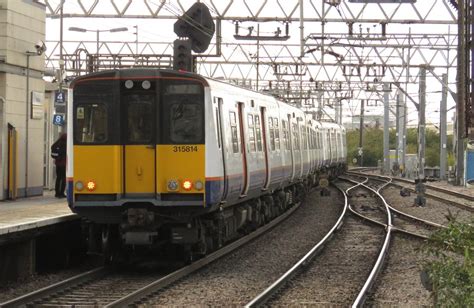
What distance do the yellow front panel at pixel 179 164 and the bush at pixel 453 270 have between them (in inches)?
142

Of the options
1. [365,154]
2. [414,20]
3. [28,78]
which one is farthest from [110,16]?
[365,154]

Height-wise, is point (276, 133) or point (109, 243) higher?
point (276, 133)

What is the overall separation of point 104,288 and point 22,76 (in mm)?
8166

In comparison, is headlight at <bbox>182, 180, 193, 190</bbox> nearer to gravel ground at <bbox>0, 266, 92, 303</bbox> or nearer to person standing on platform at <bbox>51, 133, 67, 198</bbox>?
gravel ground at <bbox>0, 266, 92, 303</bbox>

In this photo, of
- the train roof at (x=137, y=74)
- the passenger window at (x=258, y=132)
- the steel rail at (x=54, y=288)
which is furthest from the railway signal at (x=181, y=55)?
the steel rail at (x=54, y=288)

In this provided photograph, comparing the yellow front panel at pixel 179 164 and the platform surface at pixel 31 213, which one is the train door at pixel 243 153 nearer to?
the yellow front panel at pixel 179 164

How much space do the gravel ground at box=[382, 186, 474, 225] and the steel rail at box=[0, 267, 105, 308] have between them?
10007 mm

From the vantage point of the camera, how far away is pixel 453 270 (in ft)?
26.5

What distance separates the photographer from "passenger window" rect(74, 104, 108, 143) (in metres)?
11.5

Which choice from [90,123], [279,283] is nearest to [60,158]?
[90,123]

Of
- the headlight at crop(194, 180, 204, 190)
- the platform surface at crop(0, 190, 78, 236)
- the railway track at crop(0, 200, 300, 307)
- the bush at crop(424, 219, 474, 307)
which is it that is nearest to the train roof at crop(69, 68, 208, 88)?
the headlight at crop(194, 180, 204, 190)

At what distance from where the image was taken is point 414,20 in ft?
76.2

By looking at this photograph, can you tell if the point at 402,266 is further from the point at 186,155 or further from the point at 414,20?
the point at 414,20

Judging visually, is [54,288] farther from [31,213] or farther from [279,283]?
[31,213]
